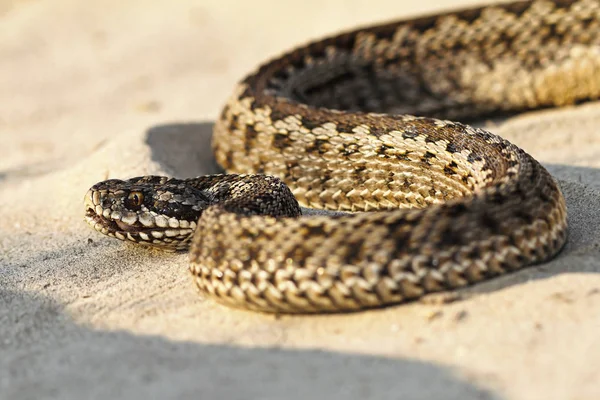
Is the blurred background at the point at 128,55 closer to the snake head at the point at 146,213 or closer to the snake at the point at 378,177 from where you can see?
the snake at the point at 378,177

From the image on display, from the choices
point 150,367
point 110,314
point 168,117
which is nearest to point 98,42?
point 168,117

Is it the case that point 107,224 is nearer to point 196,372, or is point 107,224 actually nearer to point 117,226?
point 117,226

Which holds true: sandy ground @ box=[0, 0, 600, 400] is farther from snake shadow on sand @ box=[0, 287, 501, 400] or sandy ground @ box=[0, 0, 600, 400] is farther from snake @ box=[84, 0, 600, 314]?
snake @ box=[84, 0, 600, 314]

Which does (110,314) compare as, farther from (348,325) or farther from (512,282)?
(512,282)

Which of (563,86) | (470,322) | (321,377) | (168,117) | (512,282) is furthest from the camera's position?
(168,117)

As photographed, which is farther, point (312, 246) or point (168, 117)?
point (168, 117)

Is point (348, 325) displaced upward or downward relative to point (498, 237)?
downward
